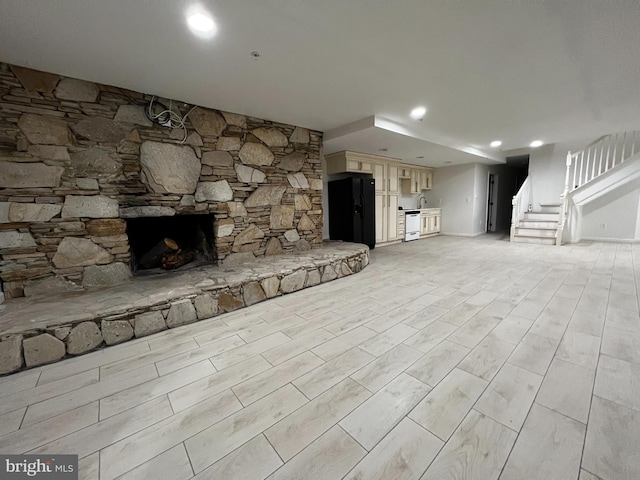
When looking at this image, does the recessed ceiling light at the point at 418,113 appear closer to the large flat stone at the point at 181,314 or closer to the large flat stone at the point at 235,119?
the large flat stone at the point at 235,119

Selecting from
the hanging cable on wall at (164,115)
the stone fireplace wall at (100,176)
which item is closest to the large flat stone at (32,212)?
the stone fireplace wall at (100,176)

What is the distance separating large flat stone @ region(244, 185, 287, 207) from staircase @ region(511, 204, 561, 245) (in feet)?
19.3

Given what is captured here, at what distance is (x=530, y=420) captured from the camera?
1.17 m

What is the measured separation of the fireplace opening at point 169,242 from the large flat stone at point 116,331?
1.12m

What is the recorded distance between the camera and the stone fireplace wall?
2.13m

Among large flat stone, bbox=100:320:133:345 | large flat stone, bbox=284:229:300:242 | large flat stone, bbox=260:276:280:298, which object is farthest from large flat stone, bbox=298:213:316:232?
large flat stone, bbox=100:320:133:345

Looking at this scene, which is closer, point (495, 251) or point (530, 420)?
point (530, 420)

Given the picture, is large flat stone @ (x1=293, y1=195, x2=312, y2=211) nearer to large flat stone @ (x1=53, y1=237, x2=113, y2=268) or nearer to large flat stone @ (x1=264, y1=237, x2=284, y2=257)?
large flat stone @ (x1=264, y1=237, x2=284, y2=257)

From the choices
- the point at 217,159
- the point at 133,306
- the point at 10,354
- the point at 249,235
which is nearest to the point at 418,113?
the point at 217,159

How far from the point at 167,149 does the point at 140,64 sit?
2.72 ft

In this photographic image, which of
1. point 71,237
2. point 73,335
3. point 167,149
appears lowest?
point 73,335

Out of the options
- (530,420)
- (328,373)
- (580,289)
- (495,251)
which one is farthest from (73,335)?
(495,251)

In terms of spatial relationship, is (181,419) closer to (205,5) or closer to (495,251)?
(205,5)

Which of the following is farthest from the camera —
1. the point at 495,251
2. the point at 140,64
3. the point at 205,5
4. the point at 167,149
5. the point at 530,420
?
the point at 495,251
